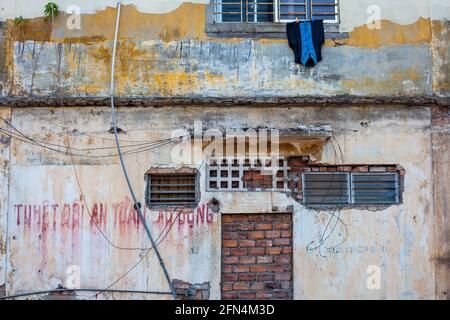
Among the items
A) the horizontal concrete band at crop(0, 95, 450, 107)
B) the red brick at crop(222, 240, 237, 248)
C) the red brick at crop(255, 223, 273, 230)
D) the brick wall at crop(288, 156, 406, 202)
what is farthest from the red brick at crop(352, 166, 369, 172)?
the red brick at crop(222, 240, 237, 248)

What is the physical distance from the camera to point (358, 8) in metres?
8.38

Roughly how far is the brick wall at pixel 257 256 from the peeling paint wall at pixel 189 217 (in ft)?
0.38

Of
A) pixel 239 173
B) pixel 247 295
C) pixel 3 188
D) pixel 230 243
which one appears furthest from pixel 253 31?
pixel 3 188

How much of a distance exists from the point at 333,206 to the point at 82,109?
3219mm

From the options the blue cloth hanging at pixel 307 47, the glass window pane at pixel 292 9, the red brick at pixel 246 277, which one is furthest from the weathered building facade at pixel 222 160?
the glass window pane at pixel 292 9

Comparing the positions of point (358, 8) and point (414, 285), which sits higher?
point (358, 8)

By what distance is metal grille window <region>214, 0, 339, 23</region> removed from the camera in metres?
8.49

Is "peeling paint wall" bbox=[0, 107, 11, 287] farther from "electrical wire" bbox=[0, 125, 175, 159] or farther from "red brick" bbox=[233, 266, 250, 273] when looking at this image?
"red brick" bbox=[233, 266, 250, 273]

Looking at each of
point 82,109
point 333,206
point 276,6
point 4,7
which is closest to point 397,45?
point 276,6

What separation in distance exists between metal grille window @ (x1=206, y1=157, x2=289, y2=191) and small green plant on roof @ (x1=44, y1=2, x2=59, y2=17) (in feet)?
8.50

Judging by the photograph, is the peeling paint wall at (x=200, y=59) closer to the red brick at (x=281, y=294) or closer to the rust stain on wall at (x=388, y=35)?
the rust stain on wall at (x=388, y=35)

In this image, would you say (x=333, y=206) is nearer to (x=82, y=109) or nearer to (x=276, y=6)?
(x=276, y=6)

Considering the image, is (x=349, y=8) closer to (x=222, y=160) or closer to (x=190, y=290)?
(x=222, y=160)

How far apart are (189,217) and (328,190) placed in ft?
5.56
